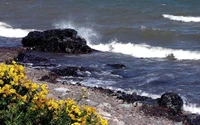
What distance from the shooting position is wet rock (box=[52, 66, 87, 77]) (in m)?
17.3

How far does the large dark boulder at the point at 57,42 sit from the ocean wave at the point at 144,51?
298cm

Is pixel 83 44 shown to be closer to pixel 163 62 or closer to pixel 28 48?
pixel 28 48

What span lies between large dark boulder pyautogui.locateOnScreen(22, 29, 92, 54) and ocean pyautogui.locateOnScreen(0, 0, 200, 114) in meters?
0.81

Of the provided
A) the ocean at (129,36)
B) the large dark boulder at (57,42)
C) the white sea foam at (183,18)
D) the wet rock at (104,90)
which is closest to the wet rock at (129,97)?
the wet rock at (104,90)

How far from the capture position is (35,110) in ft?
20.6

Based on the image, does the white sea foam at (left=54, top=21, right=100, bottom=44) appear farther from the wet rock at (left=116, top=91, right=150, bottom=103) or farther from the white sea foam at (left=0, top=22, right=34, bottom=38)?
the wet rock at (left=116, top=91, right=150, bottom=103)

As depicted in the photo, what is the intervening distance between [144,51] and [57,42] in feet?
17.4

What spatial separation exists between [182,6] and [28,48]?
864 inches

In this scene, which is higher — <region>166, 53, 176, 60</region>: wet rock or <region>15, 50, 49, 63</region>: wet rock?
<region>166, 53, 176, 60</region>: wet rock

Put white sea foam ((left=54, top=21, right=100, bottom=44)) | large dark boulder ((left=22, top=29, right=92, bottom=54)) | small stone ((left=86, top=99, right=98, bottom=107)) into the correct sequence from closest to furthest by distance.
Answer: small stone ((left=86, top=99, right=98, bottom=107)) → large dark boulder ((left=22, top=29, right=92, bottom=54)) → white sea foam ((left=54, top=21, right=100, bottom=44))

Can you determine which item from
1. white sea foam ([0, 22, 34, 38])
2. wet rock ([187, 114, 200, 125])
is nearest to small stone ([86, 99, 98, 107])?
wet rock ([187, 114, 200, 125])

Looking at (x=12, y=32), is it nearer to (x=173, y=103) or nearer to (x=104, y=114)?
(x=173, y=103)

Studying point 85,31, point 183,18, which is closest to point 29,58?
point 85,31

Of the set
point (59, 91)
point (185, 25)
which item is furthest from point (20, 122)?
point (185, 25)
